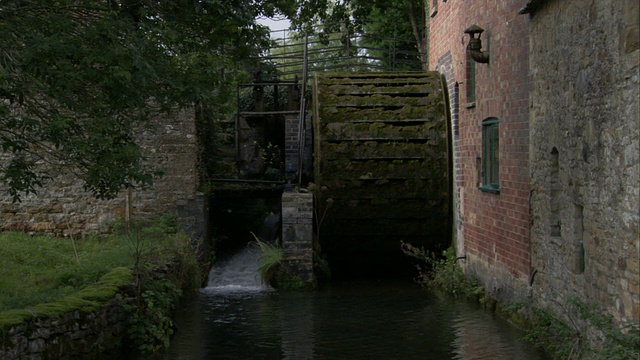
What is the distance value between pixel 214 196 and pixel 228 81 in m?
6.92

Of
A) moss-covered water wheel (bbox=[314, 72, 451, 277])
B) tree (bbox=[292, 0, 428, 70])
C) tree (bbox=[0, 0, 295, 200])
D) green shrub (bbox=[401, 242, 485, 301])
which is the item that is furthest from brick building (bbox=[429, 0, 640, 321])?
tree (bbox=[292, 0, 428, 70])

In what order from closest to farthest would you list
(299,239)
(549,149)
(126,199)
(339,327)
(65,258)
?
(549,149) → (339,327) → (65,258) → (299,239) → (126,199)

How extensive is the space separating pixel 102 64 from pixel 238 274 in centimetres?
714

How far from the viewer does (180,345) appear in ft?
30.8

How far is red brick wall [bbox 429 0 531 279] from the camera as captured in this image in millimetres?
10109

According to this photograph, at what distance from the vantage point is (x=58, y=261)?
11.8m

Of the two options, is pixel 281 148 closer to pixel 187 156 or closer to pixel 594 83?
pixel 187 156

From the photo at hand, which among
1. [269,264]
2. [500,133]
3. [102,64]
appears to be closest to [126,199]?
[269,264]

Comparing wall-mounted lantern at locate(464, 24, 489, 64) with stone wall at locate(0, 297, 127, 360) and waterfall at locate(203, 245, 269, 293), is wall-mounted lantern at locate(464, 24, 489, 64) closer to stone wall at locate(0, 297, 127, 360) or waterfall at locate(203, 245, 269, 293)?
waterfall at locate(203, 245, 269, 293)

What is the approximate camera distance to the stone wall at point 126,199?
573 inches

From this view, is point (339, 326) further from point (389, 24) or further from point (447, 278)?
point (389, 24)

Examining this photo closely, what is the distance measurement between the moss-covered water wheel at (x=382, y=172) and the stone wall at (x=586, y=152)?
15.5ft

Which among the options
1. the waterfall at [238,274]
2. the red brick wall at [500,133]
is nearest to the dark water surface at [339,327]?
the waterfall at [238,274]

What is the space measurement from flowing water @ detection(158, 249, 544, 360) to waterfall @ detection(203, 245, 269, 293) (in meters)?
0.07
